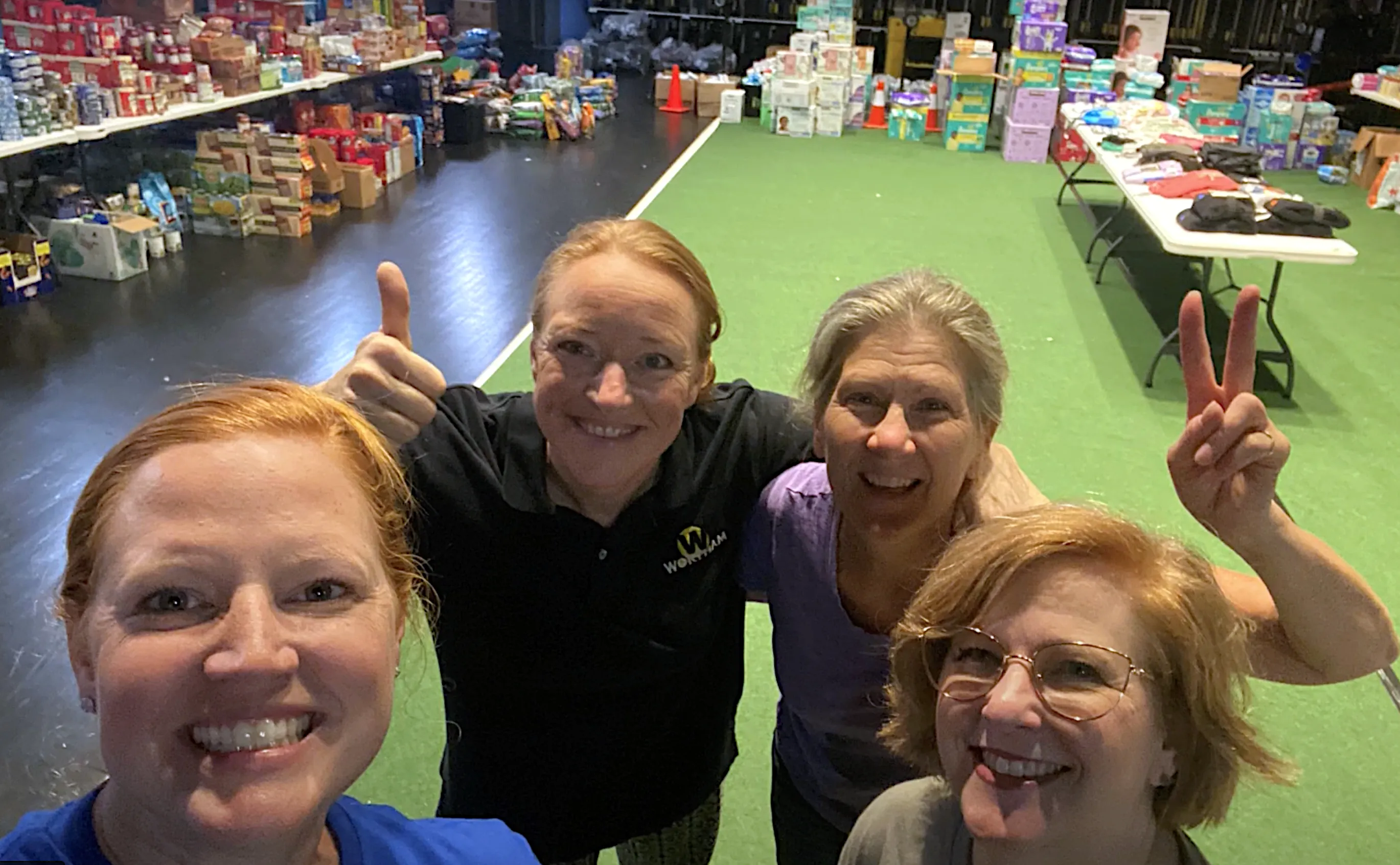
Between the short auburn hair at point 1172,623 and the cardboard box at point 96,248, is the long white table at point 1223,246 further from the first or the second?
the cardboard box at point 96,248

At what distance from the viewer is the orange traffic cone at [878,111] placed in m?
12.0

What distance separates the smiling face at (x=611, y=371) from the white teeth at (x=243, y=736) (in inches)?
27.9

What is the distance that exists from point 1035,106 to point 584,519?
393 inches

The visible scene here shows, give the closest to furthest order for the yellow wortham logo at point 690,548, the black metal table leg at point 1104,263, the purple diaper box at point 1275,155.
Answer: the yellow wortham logo at point 690,548 → the black metal table leg at point 1104,263 → the purple diaper box at point 1275,155

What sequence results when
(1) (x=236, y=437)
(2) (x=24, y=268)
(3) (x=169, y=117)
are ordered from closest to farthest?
1. (1) (x=236, y=437)
2. (2) (x=24, y=268)
3. (3) (x=169, y=117)

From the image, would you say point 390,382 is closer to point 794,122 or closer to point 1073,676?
point 1073,676

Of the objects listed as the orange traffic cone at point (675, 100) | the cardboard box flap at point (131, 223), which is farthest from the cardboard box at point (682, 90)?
the cardboard box flap at point (131, 223)

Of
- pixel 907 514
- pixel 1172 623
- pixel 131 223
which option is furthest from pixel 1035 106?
pixel 1172 623

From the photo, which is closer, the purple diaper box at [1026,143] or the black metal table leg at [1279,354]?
the black metal table leg at [1279,354]

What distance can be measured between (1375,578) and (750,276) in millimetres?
3818

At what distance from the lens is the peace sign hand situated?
131cm

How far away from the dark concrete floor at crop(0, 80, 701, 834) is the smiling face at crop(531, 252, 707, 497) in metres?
1.90

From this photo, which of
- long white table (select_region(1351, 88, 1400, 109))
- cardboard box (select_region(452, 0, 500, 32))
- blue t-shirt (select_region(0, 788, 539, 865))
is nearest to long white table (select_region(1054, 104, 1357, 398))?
blue t-shirt (select_region(0, 788, 539, 865))

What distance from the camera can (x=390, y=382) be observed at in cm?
160
